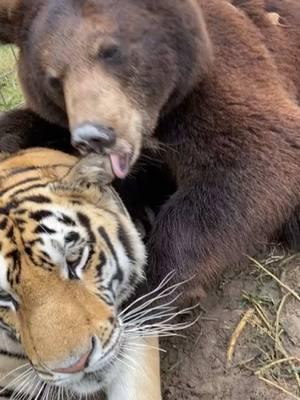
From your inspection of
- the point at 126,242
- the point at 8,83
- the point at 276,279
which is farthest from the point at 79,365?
the point at 8,83

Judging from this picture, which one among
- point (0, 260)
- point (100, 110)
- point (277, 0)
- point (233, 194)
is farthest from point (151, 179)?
point (0, 260)

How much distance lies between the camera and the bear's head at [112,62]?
3.52m

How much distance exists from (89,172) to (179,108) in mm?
914

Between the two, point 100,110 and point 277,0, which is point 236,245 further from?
point 277,0

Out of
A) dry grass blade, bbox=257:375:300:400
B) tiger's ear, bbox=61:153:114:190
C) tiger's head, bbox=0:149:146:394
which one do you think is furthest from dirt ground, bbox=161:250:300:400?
tiger's ear, bbox=61:153:114:190

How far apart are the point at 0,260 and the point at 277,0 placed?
2.48 meters

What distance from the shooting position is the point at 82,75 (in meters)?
3.62

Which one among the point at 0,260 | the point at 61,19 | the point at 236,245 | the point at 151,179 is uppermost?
the point at 61,19

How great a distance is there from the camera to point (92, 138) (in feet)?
11.2

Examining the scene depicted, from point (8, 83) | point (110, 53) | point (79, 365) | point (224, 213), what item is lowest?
point (8, 83)

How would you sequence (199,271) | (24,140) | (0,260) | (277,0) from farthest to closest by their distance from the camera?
(277,0) < (24,140) < (199,271) < (0,260)

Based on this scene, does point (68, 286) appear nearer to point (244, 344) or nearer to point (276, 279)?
point (244, 344)

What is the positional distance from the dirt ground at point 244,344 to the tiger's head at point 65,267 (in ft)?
1.53

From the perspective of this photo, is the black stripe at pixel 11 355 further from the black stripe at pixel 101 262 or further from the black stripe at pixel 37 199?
the black stripe at pixel 37 199
